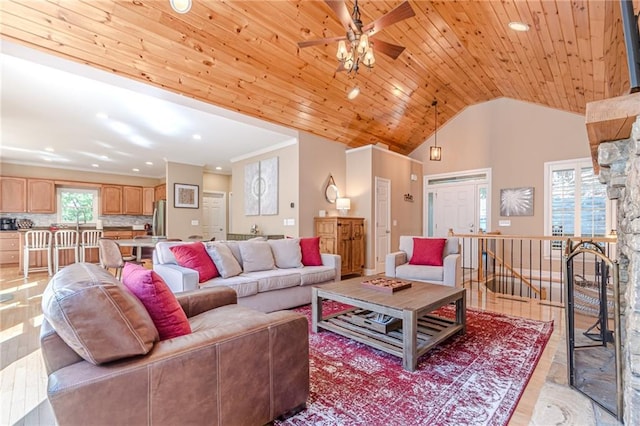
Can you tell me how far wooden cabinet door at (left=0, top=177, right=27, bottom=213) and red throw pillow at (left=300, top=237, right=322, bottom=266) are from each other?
740cm

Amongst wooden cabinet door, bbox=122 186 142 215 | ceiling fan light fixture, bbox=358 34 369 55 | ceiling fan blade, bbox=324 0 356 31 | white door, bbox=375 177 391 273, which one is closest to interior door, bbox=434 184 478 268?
white door, bbox=375 177 391 273

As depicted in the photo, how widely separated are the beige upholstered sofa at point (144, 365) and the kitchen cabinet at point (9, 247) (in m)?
7.72

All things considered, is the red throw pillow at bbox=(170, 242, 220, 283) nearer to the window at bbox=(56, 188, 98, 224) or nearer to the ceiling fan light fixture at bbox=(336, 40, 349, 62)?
the ceiling fan light fixture at bbox=(336, 40, 349, 62)

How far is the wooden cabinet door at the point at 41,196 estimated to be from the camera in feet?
23.6

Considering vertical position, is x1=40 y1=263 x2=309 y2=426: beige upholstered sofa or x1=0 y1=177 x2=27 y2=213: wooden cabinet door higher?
x1=0 y1=177 x2=27 y2=213: wooden cabinet door

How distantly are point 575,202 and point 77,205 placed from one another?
11.7 m

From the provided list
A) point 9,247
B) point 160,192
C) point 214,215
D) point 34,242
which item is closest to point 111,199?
point 160,192

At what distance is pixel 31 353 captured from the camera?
2508mm

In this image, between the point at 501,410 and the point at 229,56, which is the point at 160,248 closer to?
the point at 229,56

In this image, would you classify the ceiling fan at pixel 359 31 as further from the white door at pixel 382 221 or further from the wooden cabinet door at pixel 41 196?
the wooden cabinet door at pixel 41 196

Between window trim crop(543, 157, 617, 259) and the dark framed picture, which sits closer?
window trim crop(543, 157, 617, 259)

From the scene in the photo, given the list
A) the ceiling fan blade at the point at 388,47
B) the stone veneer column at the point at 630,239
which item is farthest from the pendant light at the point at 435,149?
the stone veneer column at the point at 630,239

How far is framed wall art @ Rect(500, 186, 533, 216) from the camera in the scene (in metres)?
6.15

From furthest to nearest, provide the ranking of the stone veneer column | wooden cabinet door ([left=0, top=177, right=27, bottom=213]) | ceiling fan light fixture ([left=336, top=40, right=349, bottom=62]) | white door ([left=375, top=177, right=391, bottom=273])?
wooden cabinet door ([left=0, top=177, right=27, bottom=213]) < white door ([left=375, top=177, right=391, bottom=273]) < ceiling fan light fixture ([left=336, top=40, right=349, bottom=62]) < the stone veneer column
